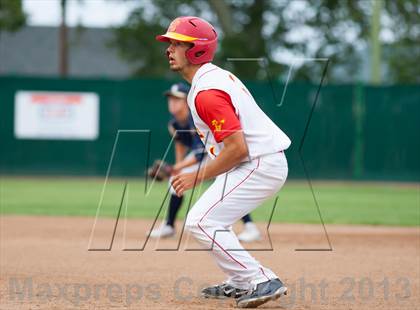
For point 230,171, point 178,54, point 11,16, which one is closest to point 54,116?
point 11,16

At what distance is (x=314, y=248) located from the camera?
910cm

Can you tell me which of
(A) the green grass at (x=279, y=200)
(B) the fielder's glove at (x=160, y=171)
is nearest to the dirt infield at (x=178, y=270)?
(B) the fielder's glove at (x=160, y=171)

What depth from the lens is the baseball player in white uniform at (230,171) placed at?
17.8 ft

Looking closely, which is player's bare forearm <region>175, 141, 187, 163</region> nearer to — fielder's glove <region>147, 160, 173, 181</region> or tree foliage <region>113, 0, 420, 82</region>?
fielder's glove <region>147, 160, 173, 181</region>

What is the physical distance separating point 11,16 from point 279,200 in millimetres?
18914

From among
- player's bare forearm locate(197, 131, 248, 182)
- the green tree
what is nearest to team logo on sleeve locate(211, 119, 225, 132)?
player's bare forearm locate(197, 131, 248, 182)

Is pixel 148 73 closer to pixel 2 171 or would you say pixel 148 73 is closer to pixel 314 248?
pixel 2 171

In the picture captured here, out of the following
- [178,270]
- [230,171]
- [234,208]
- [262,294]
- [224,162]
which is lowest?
[178,270]

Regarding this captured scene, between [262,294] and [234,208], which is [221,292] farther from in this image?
[234,208]

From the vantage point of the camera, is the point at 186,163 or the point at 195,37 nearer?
the point at 195,37

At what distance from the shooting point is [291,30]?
3409 centimetres

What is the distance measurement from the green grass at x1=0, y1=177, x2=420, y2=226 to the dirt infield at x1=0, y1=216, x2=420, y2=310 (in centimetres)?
192

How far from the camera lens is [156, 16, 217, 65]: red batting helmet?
5.50m

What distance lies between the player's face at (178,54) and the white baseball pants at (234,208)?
783 mm
